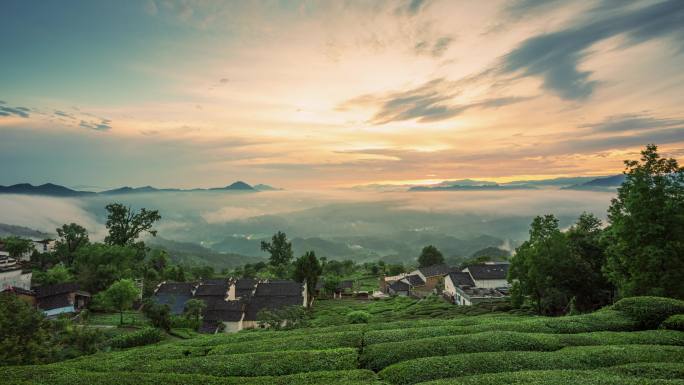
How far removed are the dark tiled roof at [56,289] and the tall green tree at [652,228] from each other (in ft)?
214

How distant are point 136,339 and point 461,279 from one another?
59235 millimetres

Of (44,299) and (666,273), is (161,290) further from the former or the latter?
(666,273)

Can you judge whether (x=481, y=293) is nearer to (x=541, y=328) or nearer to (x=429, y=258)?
(x=541, y=328)

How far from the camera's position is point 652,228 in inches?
1067

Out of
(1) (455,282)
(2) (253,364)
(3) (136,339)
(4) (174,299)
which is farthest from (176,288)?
(2) (253,364)

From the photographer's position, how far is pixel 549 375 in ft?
46.8

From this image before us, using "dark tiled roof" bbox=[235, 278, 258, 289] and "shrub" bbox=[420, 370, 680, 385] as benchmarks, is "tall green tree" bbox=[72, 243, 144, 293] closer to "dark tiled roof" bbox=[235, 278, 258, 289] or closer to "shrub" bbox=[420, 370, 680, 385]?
"dark tiled roof" bbox=[235, 278, 258, 289]

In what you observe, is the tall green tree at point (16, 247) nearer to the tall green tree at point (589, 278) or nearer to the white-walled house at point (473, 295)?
the white-walled house at point (473, 295)

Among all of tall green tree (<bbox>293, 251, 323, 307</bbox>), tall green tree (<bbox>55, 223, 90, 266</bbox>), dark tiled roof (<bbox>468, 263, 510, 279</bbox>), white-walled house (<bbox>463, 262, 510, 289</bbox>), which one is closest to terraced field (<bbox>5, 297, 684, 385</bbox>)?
tall green tree (<bbox>293, 251, 323, 307</bbox>)

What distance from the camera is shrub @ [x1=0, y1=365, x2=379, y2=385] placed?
617 inches

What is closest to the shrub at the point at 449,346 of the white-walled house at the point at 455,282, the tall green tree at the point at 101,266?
the white-walled house at the point at 455,282


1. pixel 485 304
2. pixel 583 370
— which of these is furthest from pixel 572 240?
pixel 583 370

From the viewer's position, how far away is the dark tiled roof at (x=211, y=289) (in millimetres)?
60781

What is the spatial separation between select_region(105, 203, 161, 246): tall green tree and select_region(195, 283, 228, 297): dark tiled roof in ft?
81.7
